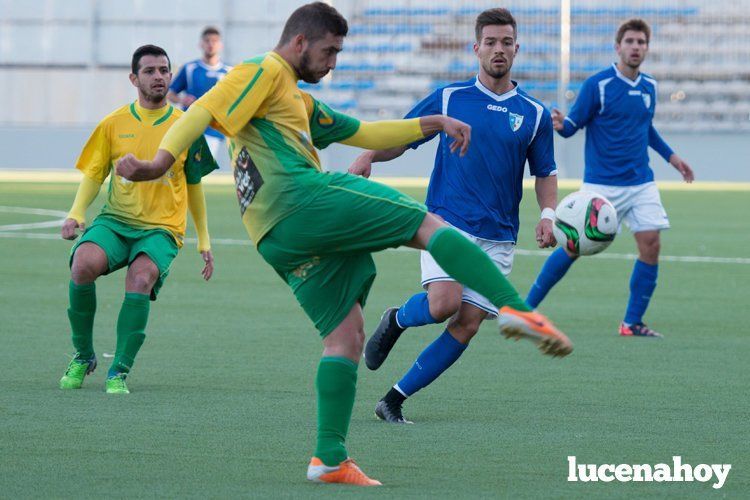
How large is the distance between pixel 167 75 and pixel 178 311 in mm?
3403

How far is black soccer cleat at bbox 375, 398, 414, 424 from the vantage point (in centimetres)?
639

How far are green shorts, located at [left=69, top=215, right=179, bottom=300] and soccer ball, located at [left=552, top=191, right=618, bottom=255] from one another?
2061 mm

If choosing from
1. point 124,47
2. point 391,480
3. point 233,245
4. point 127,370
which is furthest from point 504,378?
point 124,47

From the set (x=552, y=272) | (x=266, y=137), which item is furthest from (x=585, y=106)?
(x=266, y=137)

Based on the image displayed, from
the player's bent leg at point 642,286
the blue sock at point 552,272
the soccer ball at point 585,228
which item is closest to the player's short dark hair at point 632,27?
the player's bent leg at point 642,286

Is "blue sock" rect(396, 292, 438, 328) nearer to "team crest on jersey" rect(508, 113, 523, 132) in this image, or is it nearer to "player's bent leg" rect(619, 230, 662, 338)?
"team crest on jersey" rect(508, 113, 523, 132)

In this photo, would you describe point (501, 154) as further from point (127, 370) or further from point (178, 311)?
point (178, 311)

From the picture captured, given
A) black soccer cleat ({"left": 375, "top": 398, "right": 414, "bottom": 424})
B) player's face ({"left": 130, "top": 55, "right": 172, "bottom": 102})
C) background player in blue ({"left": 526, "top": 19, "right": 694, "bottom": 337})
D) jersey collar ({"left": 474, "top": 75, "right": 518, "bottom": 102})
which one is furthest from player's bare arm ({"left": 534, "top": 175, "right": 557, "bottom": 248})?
background player in blue ({"left": 526, "top": 19, "right": 694, "bottom": 337})

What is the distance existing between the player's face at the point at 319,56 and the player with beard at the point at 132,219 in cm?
217

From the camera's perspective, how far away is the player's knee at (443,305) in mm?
6496

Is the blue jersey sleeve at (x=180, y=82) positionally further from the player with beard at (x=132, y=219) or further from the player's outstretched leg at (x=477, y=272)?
the player's outstretched leg at (x=477, y=272)

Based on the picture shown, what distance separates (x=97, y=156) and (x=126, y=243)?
491mm

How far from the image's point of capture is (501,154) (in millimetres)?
6820

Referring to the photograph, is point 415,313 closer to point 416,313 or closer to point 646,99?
point 416,313
